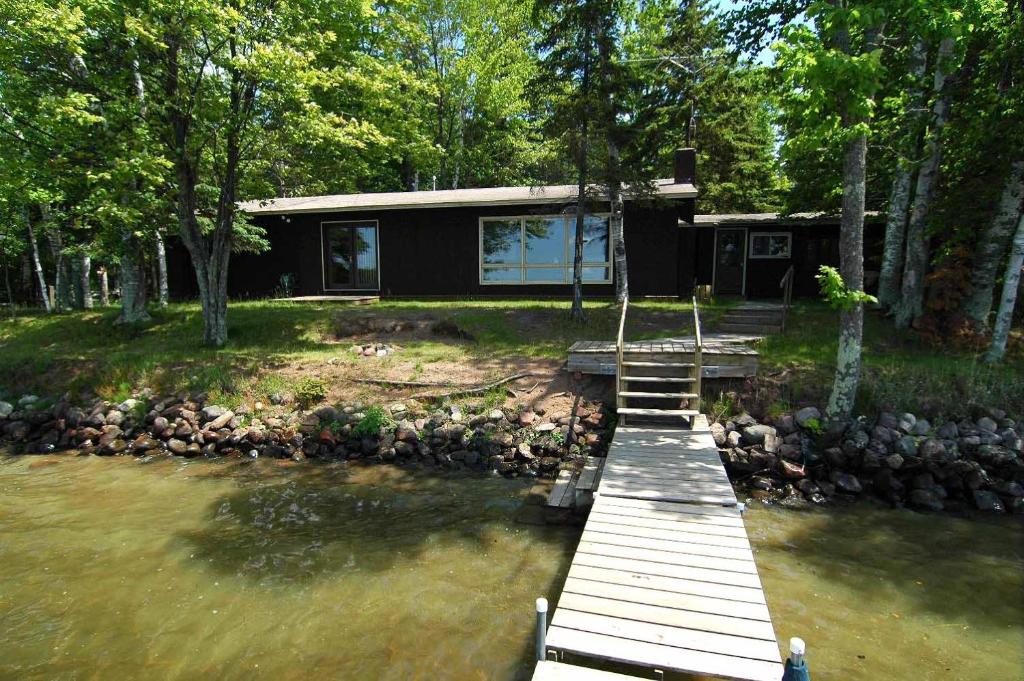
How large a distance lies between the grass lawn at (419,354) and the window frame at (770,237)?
11.4 feet

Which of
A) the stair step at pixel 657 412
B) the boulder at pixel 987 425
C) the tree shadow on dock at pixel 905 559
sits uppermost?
the stair step at pixel 657 412

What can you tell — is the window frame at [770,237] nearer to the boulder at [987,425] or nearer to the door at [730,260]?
the door at [730,260]

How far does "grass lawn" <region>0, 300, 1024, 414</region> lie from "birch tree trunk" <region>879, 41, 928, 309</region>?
0.66 metres

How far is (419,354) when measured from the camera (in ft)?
31.2

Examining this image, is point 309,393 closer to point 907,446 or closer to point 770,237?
point 907,446

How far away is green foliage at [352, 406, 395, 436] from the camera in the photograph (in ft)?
24.4

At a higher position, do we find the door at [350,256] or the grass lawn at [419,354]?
the door at [350,256]

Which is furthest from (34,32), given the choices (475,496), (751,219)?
(751,219)

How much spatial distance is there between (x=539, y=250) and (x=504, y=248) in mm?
940

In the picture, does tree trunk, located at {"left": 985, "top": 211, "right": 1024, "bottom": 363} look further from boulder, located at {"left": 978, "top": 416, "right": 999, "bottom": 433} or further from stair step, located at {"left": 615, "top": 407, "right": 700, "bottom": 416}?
stair step, located at {"left": 615, "top": 407, "right": 700, "bottom": 416}

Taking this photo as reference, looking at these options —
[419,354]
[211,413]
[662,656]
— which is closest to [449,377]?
[419,354]

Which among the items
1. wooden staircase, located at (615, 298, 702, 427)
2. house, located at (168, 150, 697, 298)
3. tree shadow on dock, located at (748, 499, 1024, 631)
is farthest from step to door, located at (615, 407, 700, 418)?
house, located at (168, 150, 697, 298)

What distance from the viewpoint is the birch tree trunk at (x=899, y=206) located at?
908cm

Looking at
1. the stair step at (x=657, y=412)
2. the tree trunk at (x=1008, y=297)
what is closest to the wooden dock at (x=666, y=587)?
the stair step at (x=657, y=412)
